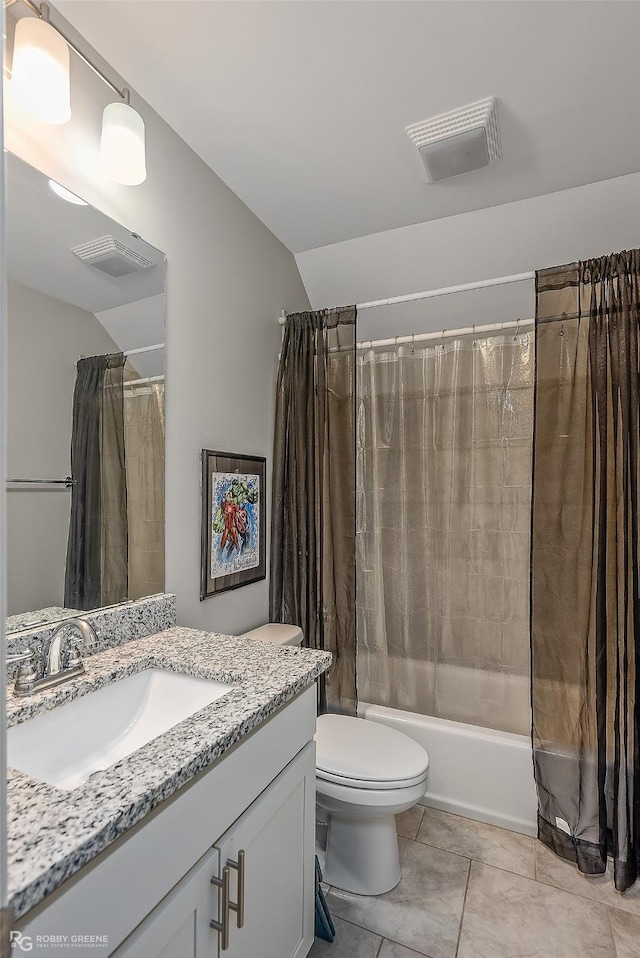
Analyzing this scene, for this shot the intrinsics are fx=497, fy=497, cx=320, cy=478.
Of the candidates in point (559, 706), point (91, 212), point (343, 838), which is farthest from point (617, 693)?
point (91, 212)

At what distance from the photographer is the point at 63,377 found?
1.22 meters

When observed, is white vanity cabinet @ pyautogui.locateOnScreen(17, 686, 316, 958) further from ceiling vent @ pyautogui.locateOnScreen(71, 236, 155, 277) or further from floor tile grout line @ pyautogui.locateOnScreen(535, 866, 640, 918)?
ceiling vent @ pyautogui.locateOnScreen(71, 236, 155, 277)

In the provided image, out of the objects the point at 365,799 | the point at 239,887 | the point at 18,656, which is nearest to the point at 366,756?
the point at 365,799

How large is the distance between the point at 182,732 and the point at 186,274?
1405 millimetres

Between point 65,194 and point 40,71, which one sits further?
point 65,194

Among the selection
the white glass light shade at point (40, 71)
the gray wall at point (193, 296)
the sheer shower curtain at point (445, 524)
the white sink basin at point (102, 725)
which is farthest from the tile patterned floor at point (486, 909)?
the white glass light shade at point (40, 71)

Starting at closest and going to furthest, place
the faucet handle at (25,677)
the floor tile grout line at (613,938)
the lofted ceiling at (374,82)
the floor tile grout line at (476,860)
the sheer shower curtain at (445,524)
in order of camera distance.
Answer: the faucet handle at (25,677)
the lofted ceiling at (374,82)
the floor tile grout line at (613,938)
the floor tile grout line at (476,860)
the sheer shower curtain at (445,524)

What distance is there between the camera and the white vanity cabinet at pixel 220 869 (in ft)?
2.21

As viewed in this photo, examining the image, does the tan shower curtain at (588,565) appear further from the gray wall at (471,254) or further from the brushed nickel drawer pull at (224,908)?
the brushed nickel drawer pull at (224,908)

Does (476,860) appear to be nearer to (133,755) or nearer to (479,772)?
(479,772)

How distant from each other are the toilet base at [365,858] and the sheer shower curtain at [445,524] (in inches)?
28.1

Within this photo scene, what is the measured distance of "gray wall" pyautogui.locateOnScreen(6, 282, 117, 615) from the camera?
1119 mm

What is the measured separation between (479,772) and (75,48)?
105 inches

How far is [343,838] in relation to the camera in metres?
1.65
